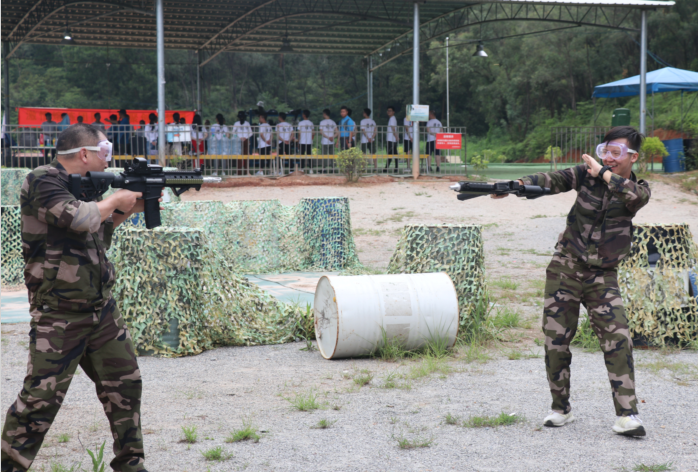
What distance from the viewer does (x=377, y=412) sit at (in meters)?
4.28

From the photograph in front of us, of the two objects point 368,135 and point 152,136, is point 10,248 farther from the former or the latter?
point 368,135

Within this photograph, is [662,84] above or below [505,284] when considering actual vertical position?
above

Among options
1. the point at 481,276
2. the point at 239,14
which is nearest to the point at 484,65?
the point at 239,14

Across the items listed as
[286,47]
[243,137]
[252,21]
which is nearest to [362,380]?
[243,137]

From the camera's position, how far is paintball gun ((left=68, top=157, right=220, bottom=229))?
122 inches

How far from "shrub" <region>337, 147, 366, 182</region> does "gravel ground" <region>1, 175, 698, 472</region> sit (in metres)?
12.4

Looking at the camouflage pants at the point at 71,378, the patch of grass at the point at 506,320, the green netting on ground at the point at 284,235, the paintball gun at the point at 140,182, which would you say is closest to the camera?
the camouflage pants at the point at 71,378

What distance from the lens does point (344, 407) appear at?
438cm

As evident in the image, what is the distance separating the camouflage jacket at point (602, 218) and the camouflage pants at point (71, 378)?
245cm

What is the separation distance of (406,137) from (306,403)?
1696 centimetres

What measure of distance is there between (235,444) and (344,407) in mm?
854

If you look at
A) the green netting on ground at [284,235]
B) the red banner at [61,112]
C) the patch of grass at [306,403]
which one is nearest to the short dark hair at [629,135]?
the patch of grass at [306,403]

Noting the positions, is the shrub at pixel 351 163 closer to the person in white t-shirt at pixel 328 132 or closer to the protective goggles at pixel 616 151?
the person in white t-shirt at pixel 328 132

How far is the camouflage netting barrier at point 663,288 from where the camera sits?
5.84 metres
